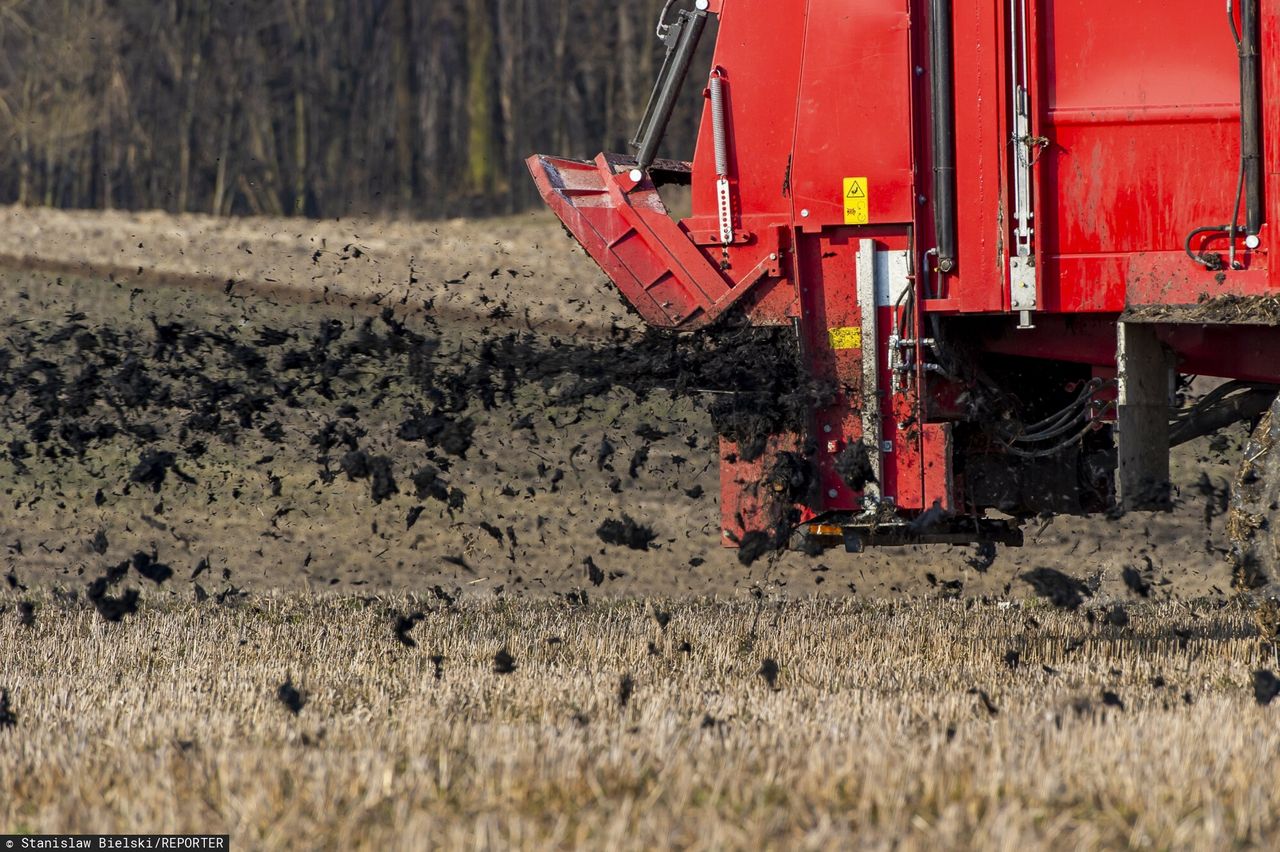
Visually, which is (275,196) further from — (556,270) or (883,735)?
(883,735)

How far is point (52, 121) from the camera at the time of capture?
76.7 feet

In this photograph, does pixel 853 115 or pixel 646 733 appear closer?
pixel 646 733

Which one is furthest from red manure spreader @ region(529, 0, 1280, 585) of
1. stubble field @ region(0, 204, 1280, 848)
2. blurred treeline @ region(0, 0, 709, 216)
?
blurred treeline @ region(0, 0, 709, 216)

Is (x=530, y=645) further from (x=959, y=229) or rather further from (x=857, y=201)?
(x=959, y=229)

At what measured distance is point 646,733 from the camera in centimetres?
393

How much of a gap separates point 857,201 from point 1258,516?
1.61 metres

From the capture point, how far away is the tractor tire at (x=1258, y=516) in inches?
181

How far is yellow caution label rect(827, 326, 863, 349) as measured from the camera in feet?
17.4

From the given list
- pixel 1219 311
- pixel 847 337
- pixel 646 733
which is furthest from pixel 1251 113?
pixel 646 733

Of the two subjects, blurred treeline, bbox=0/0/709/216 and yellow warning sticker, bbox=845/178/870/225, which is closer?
yellow warning sticker, bbox=845/178/870/225

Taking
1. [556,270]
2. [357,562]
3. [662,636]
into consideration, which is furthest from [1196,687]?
[556,270]

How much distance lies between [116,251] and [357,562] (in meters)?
10.1

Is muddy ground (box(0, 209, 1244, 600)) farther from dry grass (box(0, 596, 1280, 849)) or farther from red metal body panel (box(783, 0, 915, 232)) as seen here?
red metal body panel (box(783, 0, 915, 232))

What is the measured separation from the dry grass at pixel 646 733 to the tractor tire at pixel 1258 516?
14.1 inches
